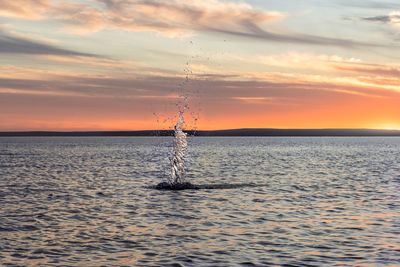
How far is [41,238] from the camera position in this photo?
27.1 metres

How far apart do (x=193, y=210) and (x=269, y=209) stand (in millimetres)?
4579

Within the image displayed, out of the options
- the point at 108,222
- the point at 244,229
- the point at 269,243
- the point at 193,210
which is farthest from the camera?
the point at 193,210

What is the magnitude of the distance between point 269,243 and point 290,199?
17.8 metres

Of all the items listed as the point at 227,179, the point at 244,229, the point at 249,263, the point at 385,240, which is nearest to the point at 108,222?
the point at 244,229

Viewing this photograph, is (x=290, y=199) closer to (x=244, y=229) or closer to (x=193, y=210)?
(x=193, y=210)

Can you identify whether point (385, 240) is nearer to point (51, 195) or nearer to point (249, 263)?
point (249, 263)

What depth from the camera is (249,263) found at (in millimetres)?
21969

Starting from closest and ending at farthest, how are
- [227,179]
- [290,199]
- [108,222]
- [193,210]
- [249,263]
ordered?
1. [249,263]
2. [108,222]
3. [193,210]
4. [290,199]
5. [227,179]

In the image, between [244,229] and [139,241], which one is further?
[244,229]

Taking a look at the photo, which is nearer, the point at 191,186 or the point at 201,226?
the point at 201,226

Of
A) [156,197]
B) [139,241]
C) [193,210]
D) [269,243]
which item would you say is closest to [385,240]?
[269,243]

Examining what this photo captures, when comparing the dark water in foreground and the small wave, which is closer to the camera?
the dark water in foreground

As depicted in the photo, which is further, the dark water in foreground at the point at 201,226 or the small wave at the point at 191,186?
the small wave at the point at 191,186

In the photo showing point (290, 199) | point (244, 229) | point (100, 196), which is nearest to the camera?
point (244, 229)
